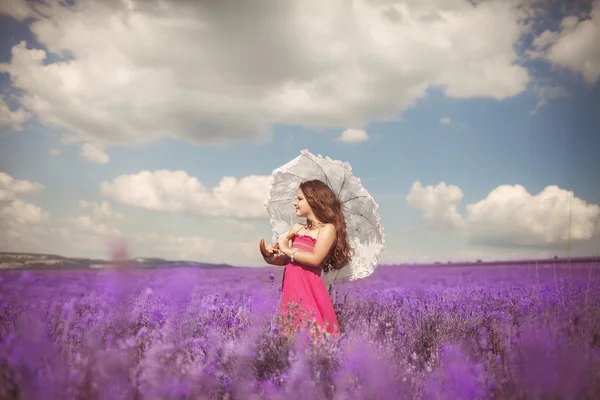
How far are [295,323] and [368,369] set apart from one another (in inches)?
40.7

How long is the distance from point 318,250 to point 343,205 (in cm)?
85

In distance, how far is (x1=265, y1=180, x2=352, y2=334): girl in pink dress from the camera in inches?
119

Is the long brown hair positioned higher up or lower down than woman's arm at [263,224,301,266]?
higher up

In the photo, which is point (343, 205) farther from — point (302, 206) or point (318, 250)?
point (318, 250)

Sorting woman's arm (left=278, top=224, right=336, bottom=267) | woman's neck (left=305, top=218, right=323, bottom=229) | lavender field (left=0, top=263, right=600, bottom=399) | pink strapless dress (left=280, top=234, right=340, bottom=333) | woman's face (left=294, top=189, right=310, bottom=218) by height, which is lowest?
lavender field (left=0, top=263, right=600, bottom=399)

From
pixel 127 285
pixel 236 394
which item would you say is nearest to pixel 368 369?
pixel 236 394

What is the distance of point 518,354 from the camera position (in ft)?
7.08

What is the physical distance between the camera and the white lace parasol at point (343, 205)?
3.65 m

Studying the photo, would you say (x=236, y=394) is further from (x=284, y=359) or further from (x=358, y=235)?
(x=358, y=235)

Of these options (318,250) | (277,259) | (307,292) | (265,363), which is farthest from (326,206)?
(265,363)

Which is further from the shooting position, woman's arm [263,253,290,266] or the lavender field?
woman's arm [263,253,290,266]

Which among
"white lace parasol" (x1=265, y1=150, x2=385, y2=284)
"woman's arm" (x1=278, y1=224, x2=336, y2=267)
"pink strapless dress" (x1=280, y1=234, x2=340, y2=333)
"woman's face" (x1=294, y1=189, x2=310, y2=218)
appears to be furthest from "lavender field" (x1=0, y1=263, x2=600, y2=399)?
"woman's face" (x1=294, y1=189, x2=310, y2=218)

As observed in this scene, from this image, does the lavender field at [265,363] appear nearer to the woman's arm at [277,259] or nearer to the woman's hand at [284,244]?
the woman's arm at [277,259]

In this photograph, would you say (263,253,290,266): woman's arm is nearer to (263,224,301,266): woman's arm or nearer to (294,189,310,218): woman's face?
(263,224,301,266): woman's arm
